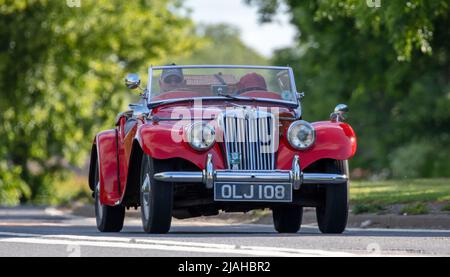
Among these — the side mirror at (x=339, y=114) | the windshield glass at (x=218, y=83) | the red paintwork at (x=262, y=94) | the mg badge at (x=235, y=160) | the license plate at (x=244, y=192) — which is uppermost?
the windshield glass at (x=218, y=83)

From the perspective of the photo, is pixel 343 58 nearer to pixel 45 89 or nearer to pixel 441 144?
pixel 441 144

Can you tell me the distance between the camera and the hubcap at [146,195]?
47.0 feet

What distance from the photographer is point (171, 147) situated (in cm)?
1399

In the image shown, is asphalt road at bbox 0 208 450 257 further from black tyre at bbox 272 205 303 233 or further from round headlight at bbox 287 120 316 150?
black tyre at bbox 272 205 303 233

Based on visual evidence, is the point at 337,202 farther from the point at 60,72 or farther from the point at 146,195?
the point at 60,72

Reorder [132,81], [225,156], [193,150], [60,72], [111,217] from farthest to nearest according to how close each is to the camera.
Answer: [60,72] → [111,217] → [132,81] → [225,156] → [193,150]

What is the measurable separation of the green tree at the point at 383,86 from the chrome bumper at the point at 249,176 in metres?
18.6

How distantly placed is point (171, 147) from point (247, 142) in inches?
32.9

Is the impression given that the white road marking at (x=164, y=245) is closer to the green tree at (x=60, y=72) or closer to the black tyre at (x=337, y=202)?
the black tyre at (x=337, y=202)

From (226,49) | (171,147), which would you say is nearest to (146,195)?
(171,147)

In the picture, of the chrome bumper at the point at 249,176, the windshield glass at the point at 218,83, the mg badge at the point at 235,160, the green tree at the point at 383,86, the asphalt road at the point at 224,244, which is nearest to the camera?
the asphalt road at the point at 224,244

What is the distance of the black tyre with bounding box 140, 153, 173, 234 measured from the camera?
1397 cm

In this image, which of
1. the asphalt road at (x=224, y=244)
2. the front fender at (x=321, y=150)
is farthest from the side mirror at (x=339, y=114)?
the asphalt road at (x=224, y=244)
